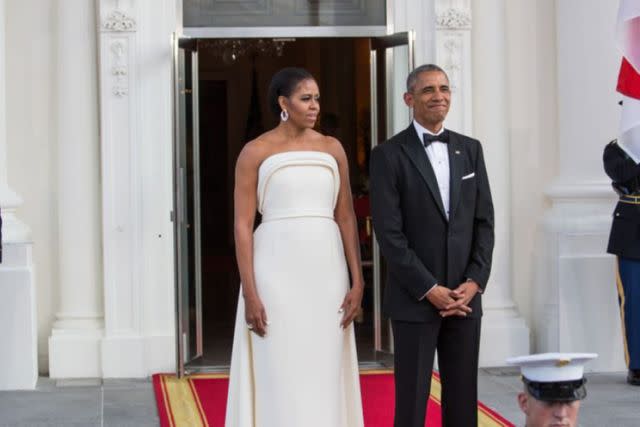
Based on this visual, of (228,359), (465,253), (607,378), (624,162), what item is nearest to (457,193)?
(465,253)

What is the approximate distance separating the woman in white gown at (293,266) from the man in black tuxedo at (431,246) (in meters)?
0.24

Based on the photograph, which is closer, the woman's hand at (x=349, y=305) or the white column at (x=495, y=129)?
the woman's hand at (x=349, y=305)

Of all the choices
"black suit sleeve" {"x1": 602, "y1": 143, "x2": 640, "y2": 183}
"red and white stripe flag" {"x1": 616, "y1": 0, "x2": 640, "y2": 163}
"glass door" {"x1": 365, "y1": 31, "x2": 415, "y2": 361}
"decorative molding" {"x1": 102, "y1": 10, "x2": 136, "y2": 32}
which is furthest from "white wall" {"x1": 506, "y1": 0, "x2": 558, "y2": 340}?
"decorative molding" {"x1": 102, "y1": 10, "x2": 136, "y2": 32}

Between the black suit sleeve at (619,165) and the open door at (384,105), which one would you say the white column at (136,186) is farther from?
the black suit sleeve at (619,165)

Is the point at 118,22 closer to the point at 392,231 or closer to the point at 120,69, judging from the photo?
the point at 120,69

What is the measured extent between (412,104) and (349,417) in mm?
1422

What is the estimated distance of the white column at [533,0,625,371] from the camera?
9148 mm

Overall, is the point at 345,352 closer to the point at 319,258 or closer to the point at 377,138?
the point at 319,258

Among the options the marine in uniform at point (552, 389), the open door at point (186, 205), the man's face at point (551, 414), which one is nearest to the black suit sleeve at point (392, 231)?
the marine in uniform at point (552, 389)

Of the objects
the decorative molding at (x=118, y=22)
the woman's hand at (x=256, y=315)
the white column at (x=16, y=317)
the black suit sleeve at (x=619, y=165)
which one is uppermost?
the decorative molding at (x=118, y=22)

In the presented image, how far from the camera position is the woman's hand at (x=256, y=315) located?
545cm

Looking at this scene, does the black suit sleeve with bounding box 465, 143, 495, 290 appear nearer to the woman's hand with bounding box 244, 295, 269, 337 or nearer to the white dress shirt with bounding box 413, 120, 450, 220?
the white dress shirt with bounding box 413, 120, 450, 220

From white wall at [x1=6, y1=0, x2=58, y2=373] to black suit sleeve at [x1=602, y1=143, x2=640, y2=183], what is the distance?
396cm

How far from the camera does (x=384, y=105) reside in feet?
31.3
